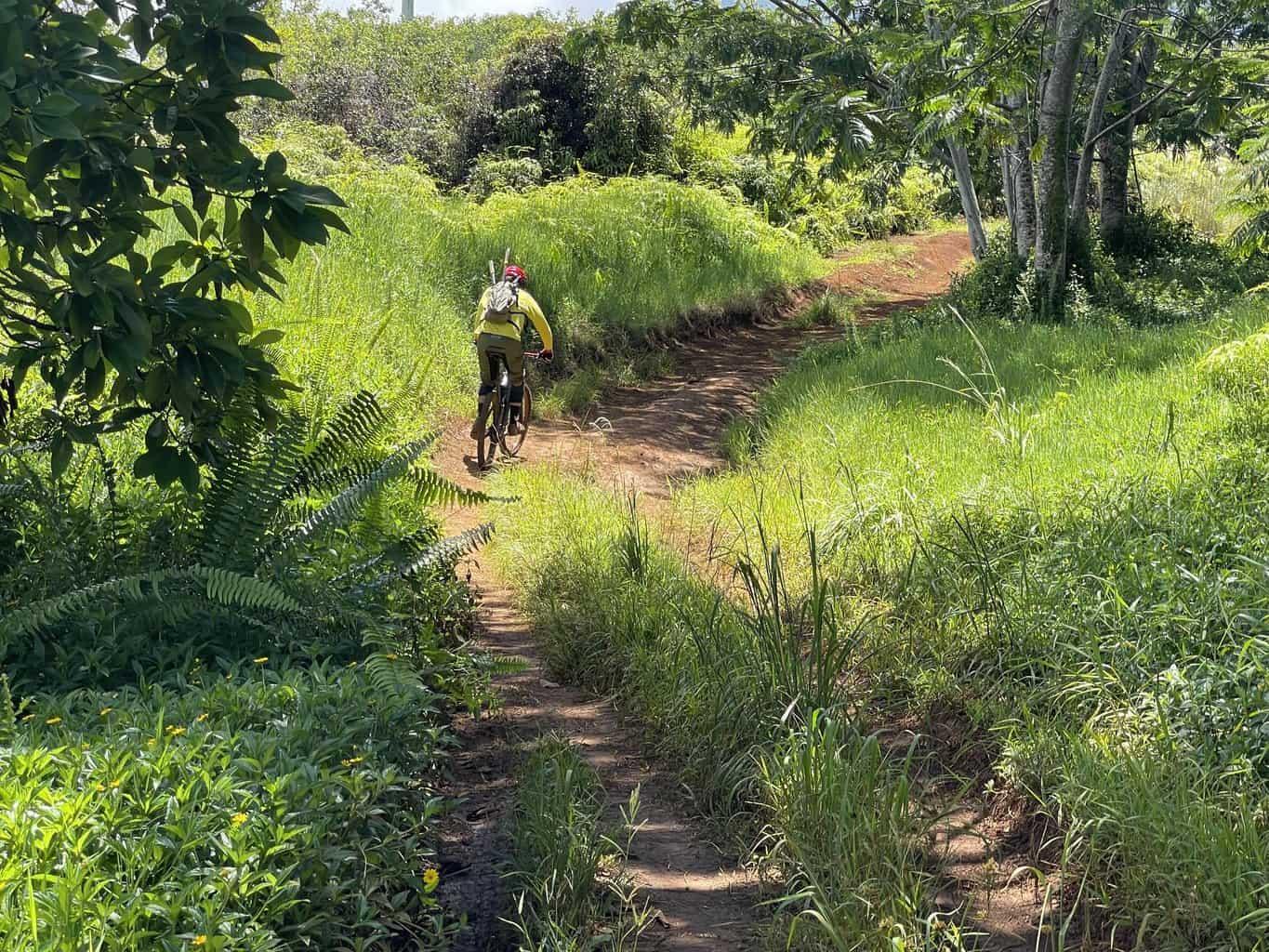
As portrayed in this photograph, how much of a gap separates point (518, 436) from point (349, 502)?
6051mm

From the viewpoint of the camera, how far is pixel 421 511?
21.4 feet

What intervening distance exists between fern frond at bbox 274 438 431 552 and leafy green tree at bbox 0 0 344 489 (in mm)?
764

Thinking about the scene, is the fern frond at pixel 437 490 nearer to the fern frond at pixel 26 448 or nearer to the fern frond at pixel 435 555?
the fern frond at pixel 435 555

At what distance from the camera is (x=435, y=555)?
489cm

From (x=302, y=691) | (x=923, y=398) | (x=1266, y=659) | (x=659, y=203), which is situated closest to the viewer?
(x=302, y=691)

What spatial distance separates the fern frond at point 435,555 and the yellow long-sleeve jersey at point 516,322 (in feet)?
16.5

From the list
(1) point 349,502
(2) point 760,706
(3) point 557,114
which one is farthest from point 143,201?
(3) point 557,114

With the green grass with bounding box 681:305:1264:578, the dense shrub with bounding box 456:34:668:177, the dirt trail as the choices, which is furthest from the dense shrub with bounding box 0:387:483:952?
the dense shrub with bounding box 456:34:668:177

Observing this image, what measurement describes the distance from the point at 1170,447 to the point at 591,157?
1736 centimetres

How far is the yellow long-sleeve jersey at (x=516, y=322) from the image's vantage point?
9.88 meters

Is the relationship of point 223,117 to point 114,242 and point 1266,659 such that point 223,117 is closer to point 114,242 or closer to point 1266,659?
point 114,242

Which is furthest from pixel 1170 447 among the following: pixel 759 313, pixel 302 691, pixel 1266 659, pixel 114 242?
pixel 759 313

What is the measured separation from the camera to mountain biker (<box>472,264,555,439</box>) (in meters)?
9.90

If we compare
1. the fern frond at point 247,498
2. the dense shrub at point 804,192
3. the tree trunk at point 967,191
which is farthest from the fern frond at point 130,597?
the dense shrub at point 804,192
